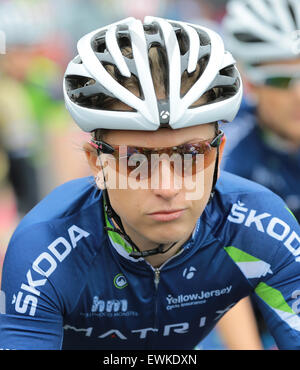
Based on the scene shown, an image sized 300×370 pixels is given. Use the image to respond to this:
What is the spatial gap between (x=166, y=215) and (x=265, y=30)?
2915mm

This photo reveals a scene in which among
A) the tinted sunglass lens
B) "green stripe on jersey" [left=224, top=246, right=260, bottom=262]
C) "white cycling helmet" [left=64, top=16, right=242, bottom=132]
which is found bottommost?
"green stripe on jersey" [left=224, top=246, right=260, bottom=262]

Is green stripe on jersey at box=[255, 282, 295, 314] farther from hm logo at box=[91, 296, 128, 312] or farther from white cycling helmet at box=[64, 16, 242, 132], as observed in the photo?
white cycling helmet at box=[64, 16, 242, 132]

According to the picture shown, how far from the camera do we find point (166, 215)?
9.63 feet

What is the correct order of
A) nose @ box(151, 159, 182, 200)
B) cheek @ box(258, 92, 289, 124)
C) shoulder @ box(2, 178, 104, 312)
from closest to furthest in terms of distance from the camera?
nose @ box(151, 159, 182, 200) → shoulder @ box(2, 178, 104, 312) → cheek @ box(258, 92, 289, 124)

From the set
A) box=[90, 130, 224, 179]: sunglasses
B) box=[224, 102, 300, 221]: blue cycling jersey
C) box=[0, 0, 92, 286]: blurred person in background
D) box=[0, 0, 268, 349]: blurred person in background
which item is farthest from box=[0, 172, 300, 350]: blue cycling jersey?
box=[0, 0, 92, 286]: blurred person in background

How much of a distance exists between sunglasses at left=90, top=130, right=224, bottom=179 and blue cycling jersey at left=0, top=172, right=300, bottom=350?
1.47ft

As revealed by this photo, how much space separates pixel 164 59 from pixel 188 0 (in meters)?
8.18

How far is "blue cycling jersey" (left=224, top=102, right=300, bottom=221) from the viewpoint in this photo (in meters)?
5.23

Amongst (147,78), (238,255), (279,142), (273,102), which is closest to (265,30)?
(273,102)

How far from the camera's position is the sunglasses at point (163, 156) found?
293 centimetres

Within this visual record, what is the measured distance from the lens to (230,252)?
3.38 meters

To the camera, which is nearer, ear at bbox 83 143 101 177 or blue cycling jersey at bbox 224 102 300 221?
ear at bbox 83 143 101 177

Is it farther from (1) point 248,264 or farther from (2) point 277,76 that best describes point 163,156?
(2) point 277,76

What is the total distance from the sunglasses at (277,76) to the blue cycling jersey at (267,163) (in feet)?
1.20
